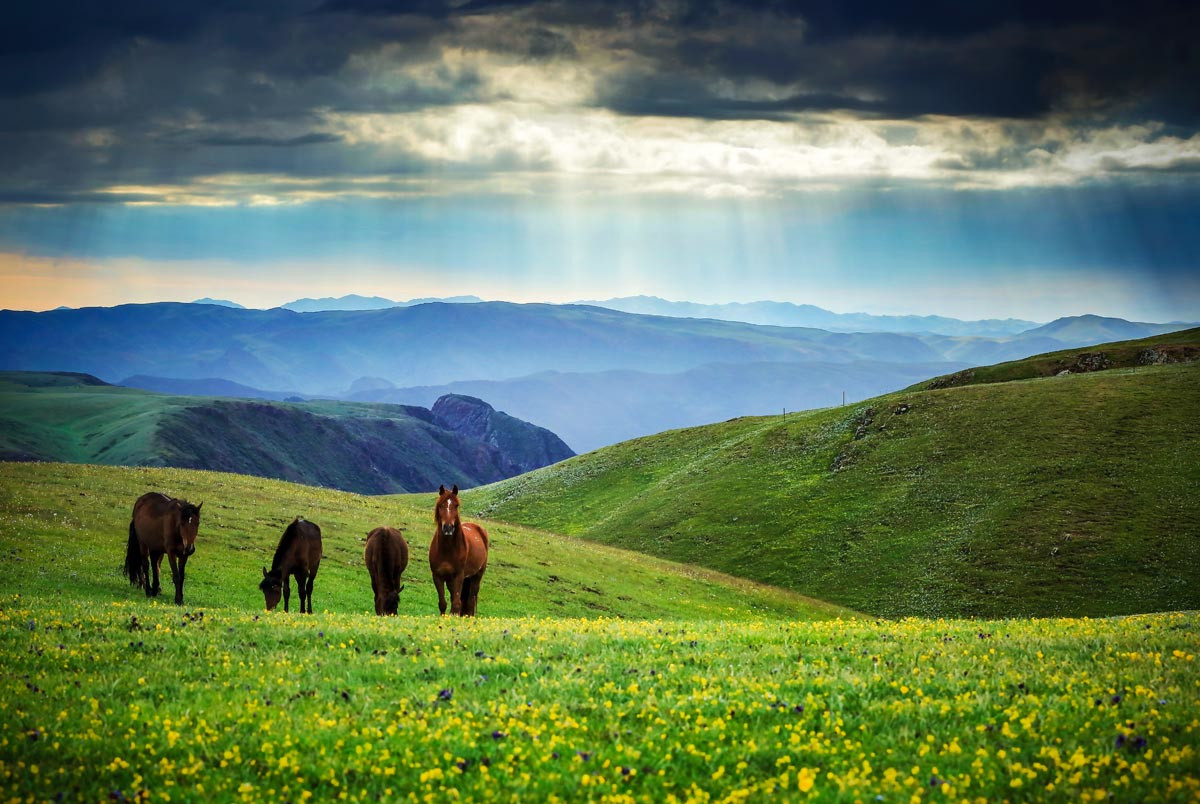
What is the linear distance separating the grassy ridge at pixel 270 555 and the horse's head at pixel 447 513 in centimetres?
1126

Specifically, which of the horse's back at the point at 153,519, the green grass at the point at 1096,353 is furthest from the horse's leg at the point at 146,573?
the green grass at the point at 1096,353

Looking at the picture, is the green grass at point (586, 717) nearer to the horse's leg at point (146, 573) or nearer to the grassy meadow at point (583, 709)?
the grassy meadow at point (583, 709)

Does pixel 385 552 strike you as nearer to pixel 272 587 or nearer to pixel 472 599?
pixel 472 599

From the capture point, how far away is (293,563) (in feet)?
95.7

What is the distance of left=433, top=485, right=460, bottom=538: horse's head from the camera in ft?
78.4

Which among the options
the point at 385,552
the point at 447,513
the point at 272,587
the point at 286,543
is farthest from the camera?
the point at 286,543

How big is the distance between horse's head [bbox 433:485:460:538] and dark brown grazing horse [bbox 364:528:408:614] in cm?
360

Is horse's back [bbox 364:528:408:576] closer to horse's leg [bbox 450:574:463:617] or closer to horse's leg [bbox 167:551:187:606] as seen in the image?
horse's leg [bbox 450:574:463:617]

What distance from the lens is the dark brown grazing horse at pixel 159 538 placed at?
28359 millimetres

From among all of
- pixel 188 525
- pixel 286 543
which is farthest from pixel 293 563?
pixel 188 525

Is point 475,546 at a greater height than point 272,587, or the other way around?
point 475,546

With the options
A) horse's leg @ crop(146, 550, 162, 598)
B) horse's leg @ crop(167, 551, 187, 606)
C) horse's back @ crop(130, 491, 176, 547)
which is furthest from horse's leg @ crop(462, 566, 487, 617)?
horse's leg @ crop(146, 550, 162, 598)

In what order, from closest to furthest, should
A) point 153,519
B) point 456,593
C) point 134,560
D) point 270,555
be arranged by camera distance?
point 456,593 < point 153,519 < point 134,560 < point 270,555

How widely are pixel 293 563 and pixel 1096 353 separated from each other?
104 meters
